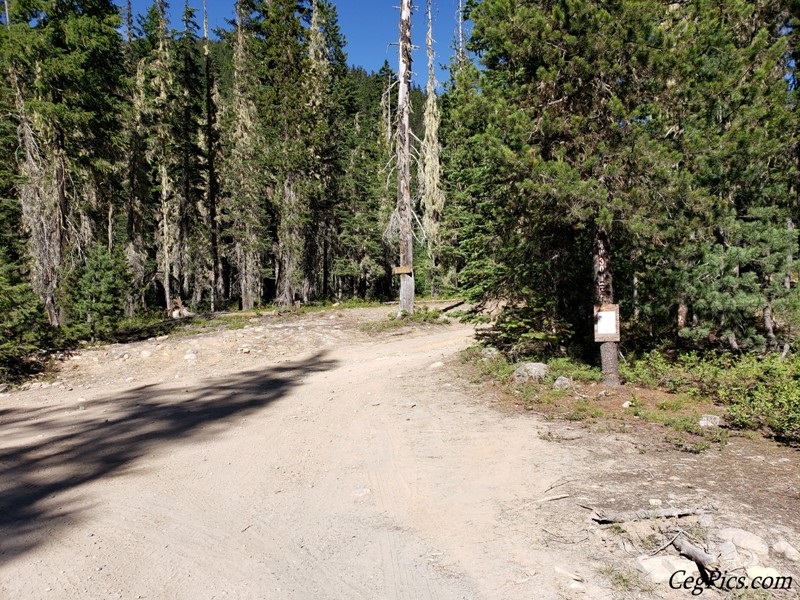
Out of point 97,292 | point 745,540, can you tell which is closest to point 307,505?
point 745,540

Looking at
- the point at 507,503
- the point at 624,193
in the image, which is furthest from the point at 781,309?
the point at 507,503

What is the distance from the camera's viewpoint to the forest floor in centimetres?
361

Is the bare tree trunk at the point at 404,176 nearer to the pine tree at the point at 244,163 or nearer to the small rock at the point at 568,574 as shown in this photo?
the pine tree at the point at 244,163

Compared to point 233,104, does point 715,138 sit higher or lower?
lower

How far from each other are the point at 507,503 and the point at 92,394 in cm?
912

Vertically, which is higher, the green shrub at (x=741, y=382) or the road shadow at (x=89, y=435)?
the green shrub at (x=741, y=382)

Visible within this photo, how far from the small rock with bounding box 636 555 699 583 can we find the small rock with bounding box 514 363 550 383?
17.8 feet

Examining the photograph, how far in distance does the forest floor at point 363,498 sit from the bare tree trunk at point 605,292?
0.54m

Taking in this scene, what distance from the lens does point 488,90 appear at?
866 cm

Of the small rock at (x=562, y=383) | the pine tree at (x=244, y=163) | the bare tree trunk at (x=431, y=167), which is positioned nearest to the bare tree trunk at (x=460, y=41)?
the bare tree trunk at (x=431, y=167)

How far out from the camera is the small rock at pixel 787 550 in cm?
351

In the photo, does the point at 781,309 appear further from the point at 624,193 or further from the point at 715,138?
the point at 624,193

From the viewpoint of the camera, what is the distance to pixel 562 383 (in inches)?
336

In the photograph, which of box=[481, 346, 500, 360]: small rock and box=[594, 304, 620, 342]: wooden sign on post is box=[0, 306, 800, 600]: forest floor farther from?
box=[481, 346, 500, 360]: small rock
